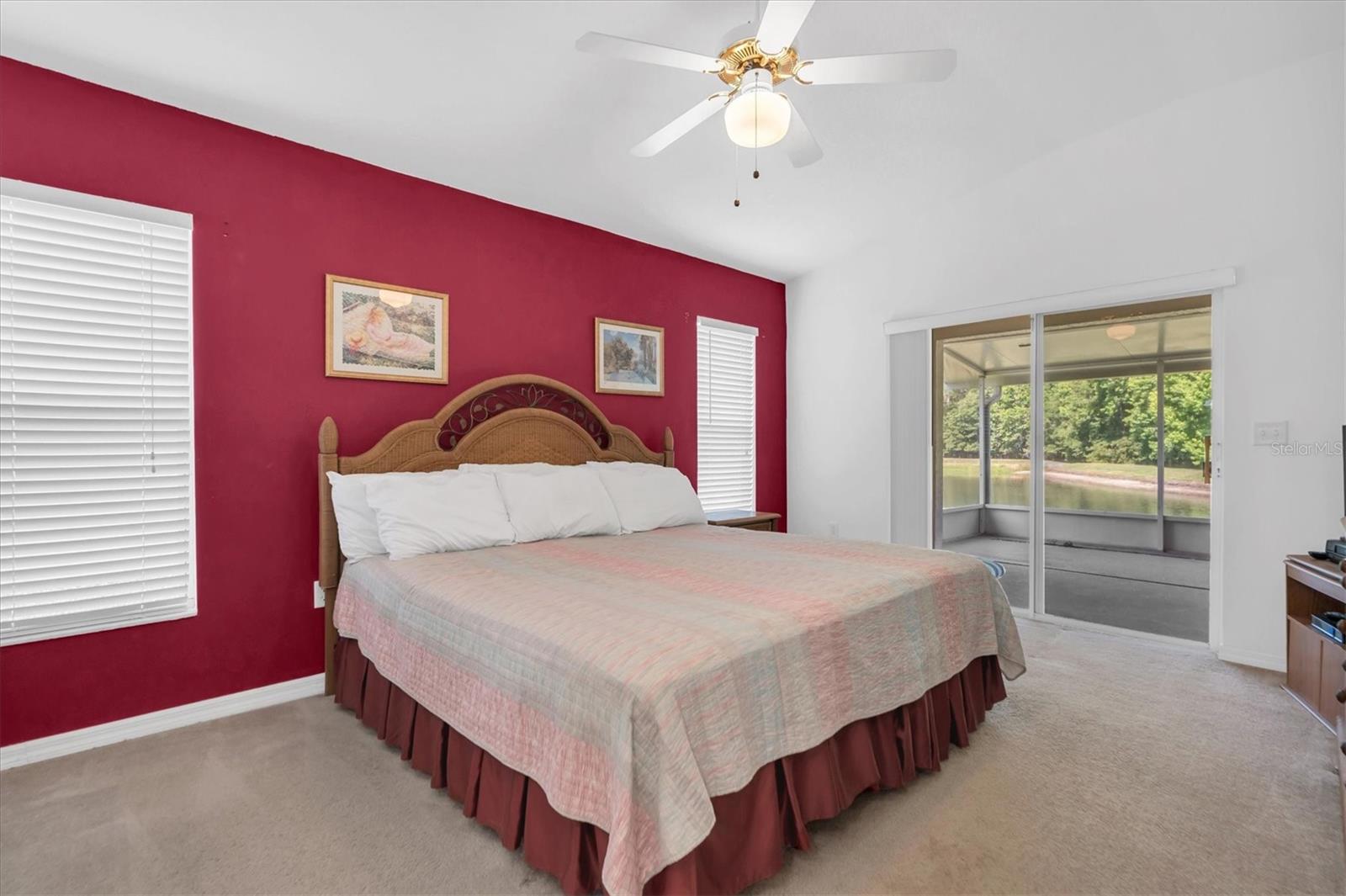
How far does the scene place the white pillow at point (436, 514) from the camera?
273cm

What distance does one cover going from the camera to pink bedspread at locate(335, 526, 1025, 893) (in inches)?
55.3

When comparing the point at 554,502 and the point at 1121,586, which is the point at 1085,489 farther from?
the point at 554,502

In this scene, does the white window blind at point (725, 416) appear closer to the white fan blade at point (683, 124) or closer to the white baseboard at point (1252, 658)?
the white fan blade at point (683, 124)

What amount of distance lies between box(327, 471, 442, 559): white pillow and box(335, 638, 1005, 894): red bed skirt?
1.63ft

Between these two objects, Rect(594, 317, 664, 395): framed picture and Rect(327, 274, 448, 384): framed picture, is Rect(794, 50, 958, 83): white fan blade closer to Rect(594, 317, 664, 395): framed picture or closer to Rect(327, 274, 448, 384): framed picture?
Rect(327, 274, 448, 384): framed picture

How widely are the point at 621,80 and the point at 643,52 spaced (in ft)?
2.72

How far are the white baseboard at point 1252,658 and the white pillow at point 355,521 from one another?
4259 millimetres

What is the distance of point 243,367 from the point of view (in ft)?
9.36

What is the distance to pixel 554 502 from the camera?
324 centimetres

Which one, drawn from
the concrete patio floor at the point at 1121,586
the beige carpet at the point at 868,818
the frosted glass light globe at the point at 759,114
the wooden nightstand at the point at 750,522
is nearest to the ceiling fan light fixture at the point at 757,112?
the frosted glass light globe at the point at 759,114

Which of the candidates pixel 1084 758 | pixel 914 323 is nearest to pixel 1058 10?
pixel 914 323

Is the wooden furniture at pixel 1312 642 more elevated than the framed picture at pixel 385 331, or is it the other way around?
the framed picture at pixel 385 331

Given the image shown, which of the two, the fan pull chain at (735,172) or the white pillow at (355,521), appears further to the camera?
the fan pull chain at (735,172)

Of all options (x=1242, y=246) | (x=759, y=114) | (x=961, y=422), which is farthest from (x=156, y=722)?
(x=1242, y=246)
